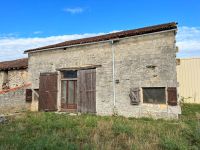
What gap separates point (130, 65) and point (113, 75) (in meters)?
1.14

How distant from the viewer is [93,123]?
34.6 ft

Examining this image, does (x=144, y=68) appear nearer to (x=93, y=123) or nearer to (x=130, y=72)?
(x=130, y=72)

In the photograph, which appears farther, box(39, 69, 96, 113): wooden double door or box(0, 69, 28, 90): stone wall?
box(0, 69, 28, 90): stone wall

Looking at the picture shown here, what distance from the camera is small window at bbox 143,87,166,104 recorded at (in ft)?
39.9

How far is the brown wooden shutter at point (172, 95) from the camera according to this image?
38.3 ft

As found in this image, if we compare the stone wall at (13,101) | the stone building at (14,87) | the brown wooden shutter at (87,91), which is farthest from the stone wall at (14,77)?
the brown wooden shutter at (87,91)

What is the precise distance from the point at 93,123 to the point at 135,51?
4.69m

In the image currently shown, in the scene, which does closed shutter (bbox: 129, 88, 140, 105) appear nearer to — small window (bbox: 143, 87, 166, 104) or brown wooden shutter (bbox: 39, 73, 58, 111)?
small window (bbox: 143, 87, 166, 104)

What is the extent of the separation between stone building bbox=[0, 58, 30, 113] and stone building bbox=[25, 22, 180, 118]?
0.85 metres

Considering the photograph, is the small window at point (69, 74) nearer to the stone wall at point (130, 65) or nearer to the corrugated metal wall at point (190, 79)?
the stone wall at point (130, 65)

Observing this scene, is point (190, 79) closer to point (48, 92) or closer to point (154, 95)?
point (154, 95)

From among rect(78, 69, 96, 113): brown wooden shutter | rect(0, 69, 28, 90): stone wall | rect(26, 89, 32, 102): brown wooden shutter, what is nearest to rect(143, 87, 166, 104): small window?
rect(78, 69, 96, 113): brown wooden shutter

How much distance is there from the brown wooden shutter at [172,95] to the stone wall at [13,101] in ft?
31.9

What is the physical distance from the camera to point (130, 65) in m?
13.1
